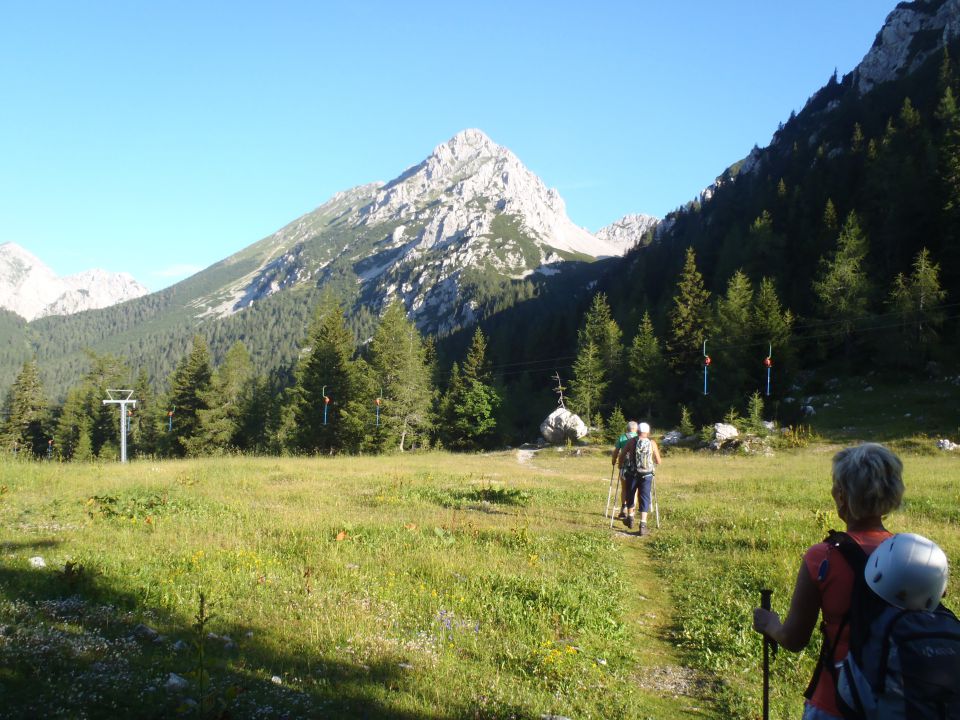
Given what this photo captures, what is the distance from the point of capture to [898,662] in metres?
2.53

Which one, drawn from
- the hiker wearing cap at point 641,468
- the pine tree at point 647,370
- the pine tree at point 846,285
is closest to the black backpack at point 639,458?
the hiker wearing cap at point 641,468

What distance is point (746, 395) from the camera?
50531 mm

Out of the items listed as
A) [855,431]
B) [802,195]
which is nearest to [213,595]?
[855,431]

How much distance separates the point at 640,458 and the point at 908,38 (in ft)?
470

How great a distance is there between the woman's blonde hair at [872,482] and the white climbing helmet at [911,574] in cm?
73

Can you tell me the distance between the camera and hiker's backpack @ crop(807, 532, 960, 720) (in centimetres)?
244

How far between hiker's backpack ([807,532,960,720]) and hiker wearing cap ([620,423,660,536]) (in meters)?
11.7

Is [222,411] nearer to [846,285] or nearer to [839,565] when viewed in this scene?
[846,285]

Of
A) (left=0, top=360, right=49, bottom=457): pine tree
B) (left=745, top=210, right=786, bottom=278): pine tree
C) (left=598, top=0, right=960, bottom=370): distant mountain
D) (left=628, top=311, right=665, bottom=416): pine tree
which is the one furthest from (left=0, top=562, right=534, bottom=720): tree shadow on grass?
(left=0, top=360, right=49, bottom=457): pine tree

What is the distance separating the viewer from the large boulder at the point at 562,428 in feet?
185

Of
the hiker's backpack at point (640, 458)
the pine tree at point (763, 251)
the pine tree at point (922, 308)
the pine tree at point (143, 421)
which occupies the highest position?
the pine tree at point (763, 251)

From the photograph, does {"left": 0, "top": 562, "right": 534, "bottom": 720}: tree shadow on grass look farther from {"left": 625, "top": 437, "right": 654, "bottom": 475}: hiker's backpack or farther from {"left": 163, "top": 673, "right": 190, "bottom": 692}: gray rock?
{"left": 625, "top": 437, "right": 654, "bottom": 475}: hiker's backpack

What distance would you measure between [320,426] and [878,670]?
53.6m

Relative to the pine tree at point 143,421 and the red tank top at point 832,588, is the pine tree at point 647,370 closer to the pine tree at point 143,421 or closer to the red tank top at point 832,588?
the red tank top at point 832,588
